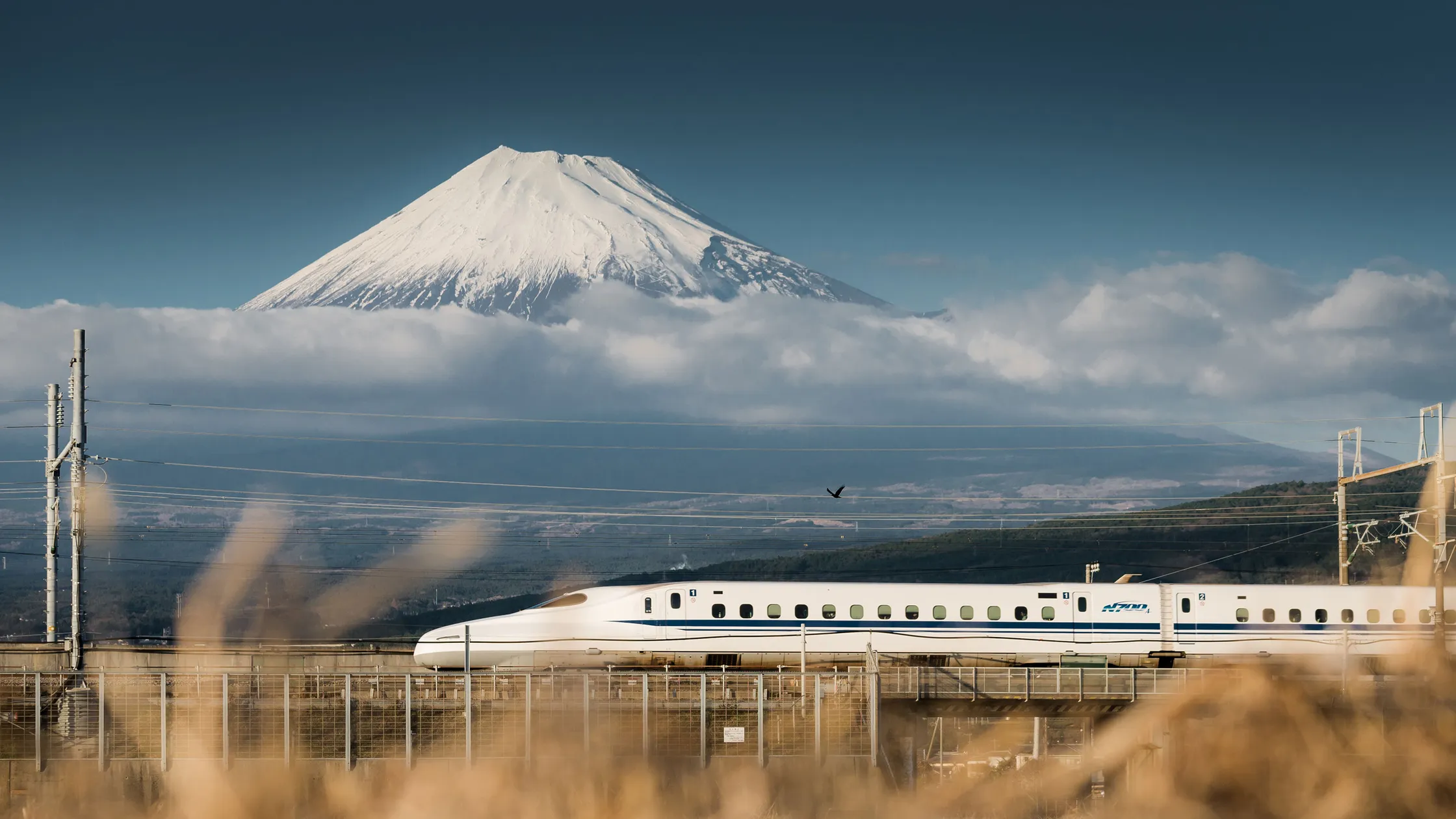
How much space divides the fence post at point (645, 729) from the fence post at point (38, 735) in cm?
1839

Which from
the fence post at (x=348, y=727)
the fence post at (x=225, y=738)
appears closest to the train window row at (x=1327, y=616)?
the fence post at (x=348, y=727)

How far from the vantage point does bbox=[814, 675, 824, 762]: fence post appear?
170 feet

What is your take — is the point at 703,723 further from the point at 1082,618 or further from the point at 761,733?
the point at 1082,618

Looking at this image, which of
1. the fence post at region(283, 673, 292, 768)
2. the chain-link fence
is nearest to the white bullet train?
the chain-link fence

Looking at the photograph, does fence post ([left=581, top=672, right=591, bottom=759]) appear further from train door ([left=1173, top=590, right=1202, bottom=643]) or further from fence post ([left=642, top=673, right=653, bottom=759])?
train door ([left=1173, top=590, right=1202, bottom=643])

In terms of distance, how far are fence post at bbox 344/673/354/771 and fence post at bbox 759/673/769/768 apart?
12889 mm

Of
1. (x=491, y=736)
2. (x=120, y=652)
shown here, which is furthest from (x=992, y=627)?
(x=120, y=652)

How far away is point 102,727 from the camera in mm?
49938

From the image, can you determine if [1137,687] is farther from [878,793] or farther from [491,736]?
[491,736]

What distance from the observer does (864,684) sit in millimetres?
55094

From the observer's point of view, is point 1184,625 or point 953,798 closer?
point 953,798

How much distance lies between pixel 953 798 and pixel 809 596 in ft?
39.2

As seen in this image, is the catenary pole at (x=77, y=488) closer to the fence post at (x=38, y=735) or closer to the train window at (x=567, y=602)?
the fence post at (x=38, y=735)

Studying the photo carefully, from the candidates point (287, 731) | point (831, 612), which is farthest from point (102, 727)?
point (831, 612)
